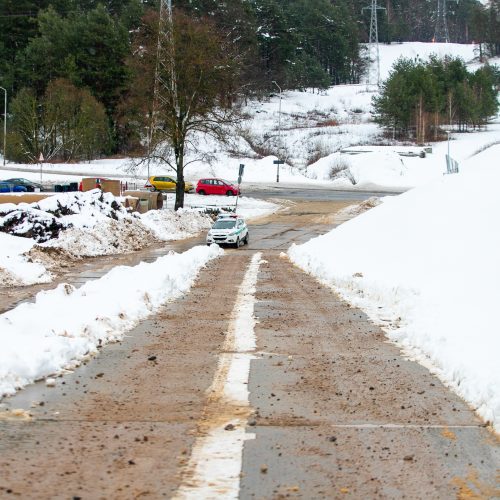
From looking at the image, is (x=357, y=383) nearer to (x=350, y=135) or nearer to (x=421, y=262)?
(x=421, y=262)

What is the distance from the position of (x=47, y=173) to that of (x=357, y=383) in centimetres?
6808

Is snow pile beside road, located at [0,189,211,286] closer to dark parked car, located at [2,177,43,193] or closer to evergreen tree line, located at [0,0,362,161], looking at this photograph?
dark parked car, located at [2,177,43,193]

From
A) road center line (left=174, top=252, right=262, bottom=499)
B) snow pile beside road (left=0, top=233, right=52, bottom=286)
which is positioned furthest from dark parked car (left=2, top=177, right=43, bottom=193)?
road center line (left=174, top=252, right=262, bottom=499)

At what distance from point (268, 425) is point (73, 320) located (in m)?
4.60

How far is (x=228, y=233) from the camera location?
3244 centimetres

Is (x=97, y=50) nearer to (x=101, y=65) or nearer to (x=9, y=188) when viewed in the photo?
(x=101, y=65)

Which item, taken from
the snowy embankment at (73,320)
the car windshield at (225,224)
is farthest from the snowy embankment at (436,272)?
the car windshield at (225,224)

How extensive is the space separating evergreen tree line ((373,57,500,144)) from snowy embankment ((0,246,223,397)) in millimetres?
85404

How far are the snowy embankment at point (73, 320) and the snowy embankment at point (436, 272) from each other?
4.08 metres

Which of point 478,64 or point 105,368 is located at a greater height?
point 478,64

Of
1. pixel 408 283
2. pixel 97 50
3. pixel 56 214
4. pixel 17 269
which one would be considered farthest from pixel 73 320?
pixel 97 50

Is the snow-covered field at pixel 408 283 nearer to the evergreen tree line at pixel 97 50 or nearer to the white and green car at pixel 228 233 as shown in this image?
the white and green car at pixel 228 233

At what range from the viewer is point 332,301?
15.4 metres

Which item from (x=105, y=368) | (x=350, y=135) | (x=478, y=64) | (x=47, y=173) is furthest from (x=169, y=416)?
(x=478, y=64)
